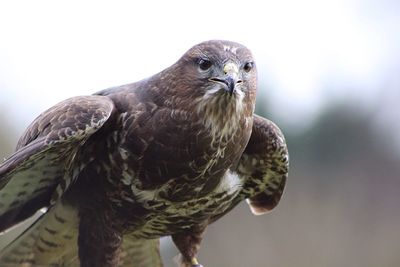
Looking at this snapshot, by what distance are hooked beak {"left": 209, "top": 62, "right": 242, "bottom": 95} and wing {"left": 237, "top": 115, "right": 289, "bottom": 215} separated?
1.06m

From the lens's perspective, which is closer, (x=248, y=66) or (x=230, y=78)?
(x=230, y=78)

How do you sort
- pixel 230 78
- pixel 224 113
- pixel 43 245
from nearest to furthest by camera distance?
pixel 230 78
pixel 224 113
pixel 43 245

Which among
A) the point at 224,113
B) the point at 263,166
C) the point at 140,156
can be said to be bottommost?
the point at 263,166

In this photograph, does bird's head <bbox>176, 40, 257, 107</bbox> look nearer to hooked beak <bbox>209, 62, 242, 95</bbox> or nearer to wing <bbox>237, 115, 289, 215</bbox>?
hooked beak <bbox>209, 62, 242, 95</bbox>

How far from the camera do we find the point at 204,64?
22.4 ft

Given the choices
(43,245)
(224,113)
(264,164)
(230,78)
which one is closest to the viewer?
(230,78)

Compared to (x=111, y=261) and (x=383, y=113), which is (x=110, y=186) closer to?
(x=111, y=261)

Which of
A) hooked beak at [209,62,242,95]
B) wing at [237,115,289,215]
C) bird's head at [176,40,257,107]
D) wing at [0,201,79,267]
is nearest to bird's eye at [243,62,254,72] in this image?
bird's head at [176,40,257,107]

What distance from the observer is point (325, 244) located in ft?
55.9

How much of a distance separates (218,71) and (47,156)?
1.18 metres

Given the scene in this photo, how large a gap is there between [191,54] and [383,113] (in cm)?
1857

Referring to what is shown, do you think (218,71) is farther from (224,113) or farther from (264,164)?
(264,164)

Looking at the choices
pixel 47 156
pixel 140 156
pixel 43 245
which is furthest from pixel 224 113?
pixel 43 245

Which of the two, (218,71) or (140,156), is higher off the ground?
(218,71)
